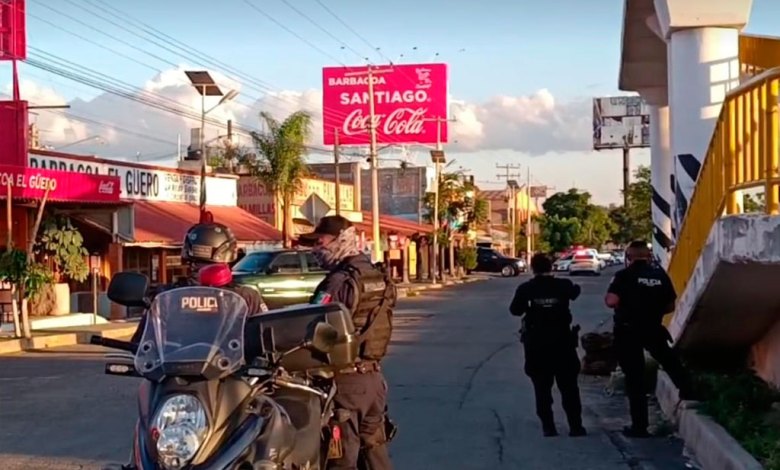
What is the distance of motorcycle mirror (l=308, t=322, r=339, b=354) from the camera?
4.46 m

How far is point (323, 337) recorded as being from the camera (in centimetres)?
449

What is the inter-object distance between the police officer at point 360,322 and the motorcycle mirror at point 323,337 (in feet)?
4.50

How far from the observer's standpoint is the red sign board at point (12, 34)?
27812mm

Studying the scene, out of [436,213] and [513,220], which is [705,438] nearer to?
[436,213]

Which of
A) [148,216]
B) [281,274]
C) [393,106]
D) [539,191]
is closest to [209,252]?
[281,274]

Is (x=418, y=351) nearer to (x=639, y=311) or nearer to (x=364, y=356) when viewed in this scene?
(x=639, y=311)

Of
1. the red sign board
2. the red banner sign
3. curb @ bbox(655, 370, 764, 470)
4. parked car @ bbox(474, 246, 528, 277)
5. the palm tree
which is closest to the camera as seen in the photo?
curb @ bbox(655, 370, 764, 470)

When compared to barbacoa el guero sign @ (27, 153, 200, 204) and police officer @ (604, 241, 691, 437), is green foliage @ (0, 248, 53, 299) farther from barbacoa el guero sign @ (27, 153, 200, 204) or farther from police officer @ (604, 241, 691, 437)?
police officer @ (604, 241, 691, 437)

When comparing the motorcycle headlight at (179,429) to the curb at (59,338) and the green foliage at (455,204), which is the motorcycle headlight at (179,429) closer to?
the curb at (59,338)

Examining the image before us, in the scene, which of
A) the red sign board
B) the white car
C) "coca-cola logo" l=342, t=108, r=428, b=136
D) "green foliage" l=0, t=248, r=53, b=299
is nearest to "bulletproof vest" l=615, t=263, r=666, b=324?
"green foliage" l=0, t=248, r=53, b=299

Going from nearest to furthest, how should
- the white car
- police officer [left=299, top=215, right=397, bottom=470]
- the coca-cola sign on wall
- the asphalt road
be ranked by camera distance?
police officer [left=299, top=215, right=397, bottom=470] → the asphalt road → the white car → the coca-cola sign on wall

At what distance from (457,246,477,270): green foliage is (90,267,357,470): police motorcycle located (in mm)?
59462

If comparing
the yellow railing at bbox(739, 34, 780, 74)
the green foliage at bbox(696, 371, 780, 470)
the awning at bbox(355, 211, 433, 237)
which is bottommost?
the green foliage at bbox(696, 371, 780, 470)

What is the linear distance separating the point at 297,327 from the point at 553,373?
6.08m
